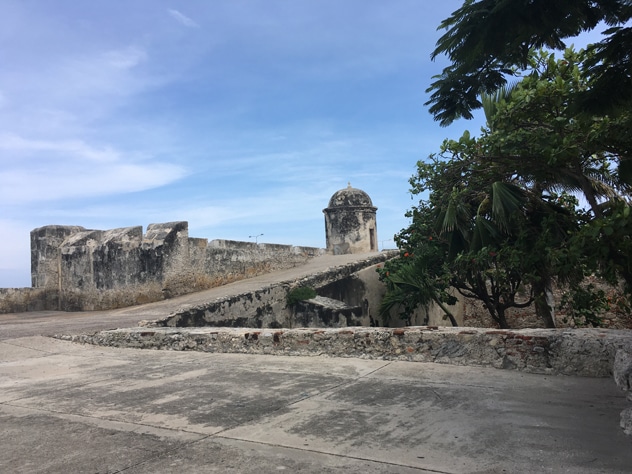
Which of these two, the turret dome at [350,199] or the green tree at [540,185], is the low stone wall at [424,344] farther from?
the turret dome at [350,199]

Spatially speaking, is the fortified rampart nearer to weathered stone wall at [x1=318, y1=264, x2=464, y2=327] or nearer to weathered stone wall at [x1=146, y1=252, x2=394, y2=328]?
weathered stone wall at [x1=146, y1=252, x2=394, y2=328]

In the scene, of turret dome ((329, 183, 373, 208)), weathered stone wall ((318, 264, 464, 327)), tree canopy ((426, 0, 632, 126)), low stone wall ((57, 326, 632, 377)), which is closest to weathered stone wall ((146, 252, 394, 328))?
weathered stone wall ((318, 264, 464, 327))

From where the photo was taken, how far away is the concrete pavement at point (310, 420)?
106 inches

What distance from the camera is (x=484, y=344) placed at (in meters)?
5.19

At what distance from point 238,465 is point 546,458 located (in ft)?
5.58

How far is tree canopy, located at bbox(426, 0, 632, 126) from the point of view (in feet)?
8.02

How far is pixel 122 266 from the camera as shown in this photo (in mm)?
12297

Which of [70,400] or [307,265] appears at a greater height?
[307,265]

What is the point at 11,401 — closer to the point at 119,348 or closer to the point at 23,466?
the point at 23,466

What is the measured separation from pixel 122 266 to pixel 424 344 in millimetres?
9156

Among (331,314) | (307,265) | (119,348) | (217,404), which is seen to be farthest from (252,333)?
(307,265)

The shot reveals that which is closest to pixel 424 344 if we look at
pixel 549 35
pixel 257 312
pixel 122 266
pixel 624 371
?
pixel 624 371

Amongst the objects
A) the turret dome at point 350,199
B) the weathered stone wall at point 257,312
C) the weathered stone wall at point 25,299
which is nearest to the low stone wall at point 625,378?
the weathered stone wall at point 257,312

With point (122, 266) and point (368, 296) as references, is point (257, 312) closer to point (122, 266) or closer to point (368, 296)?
point (368, 296)
